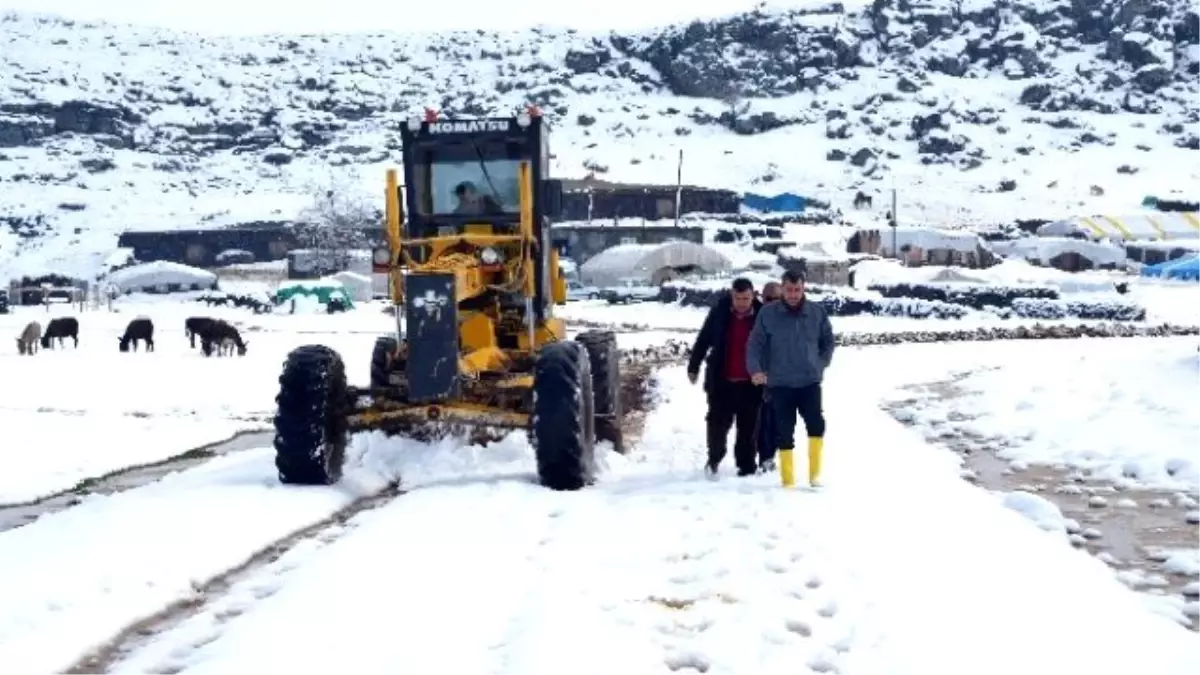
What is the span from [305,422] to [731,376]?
348cm

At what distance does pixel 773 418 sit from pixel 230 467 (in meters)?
5.02

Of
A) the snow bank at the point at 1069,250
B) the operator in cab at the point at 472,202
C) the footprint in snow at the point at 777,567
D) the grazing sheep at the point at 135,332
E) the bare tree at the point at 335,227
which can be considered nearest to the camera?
the footprint in snow at the point at 777,567

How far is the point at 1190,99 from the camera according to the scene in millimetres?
119500

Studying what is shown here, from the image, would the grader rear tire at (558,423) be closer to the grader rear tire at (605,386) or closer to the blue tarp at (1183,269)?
the grader rear tire at (605,386)

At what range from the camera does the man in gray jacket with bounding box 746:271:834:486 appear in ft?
33.6

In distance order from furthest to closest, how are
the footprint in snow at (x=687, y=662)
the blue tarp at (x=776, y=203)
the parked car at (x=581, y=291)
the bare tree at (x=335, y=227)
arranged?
the blue tarp at (x=776, y=203), the bare tree at (x=335, y=227), the parked car at (x=581, y=291), the footprint in snow at (x=687, y=662)

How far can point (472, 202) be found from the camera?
12414mm

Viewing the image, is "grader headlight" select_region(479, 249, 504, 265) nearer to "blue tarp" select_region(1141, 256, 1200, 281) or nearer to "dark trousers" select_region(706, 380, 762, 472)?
"dark trousers" select_region(706, 380, 762, 472)

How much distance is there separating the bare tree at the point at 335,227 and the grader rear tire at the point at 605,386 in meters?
67.1

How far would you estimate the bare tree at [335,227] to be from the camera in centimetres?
8006

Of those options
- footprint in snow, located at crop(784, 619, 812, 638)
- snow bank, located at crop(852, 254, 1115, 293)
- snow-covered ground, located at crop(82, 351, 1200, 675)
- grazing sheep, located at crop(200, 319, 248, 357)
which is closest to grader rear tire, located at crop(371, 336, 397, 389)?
snow-covered ground, located at crop(82, 351, 1200, 675)

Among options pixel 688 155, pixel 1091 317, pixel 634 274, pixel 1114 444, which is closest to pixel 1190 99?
pixel 688 155

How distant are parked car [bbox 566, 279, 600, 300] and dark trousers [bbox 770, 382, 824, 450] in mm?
48987

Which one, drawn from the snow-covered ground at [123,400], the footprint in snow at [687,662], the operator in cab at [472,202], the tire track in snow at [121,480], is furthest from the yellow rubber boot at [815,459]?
the snow-covered ground at [123,400]
